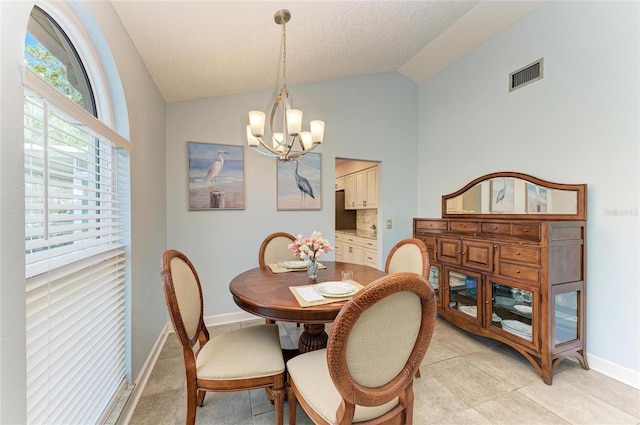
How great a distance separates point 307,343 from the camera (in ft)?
6.02

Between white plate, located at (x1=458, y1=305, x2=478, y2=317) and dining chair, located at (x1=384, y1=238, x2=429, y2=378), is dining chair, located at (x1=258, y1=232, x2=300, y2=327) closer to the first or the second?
dining chair, located at (x1=384, y1=238, x2=429, y2=378)

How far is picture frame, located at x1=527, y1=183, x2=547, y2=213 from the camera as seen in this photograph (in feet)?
7.88

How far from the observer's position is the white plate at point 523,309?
2.10 meters

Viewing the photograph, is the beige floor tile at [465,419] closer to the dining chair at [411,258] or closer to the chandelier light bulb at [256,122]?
the dining chair at [411,258]

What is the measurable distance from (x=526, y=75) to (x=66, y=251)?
3.84 meters

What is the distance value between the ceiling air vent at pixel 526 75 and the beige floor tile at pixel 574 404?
105 inches

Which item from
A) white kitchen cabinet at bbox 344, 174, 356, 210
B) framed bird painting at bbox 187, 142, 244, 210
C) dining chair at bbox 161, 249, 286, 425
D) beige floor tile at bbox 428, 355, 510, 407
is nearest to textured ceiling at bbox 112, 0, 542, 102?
framed bird painting at bbox 187, 142, 244, 210

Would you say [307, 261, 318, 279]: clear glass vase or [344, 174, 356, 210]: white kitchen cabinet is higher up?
[344, 174, 356, 210]: white kitchen cabinet

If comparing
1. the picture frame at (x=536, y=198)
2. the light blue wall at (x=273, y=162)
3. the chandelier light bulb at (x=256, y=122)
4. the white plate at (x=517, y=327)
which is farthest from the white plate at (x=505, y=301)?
the chandelier light bulb at (x=256, y=122)

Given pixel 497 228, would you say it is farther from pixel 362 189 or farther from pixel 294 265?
pixel 362 189

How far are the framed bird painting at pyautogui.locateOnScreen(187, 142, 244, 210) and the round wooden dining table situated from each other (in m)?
1.17

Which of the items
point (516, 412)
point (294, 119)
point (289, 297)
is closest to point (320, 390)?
point (289, 297)

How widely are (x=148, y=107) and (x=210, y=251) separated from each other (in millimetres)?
1568

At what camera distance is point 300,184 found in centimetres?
326
